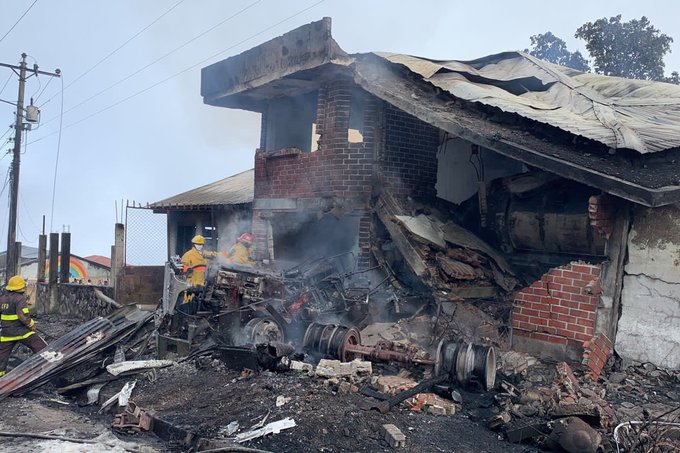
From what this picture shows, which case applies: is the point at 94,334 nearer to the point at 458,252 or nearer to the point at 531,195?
the point at 458,252

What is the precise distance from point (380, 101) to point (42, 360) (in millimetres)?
6692

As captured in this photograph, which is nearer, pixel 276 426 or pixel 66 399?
pixel 276 426

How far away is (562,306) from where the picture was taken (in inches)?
285

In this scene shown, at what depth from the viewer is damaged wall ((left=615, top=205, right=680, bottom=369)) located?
649 centimetres

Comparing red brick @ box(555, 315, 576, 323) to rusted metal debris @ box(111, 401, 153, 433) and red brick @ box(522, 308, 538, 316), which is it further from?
rusted metal debris @ box(111, 401, 153, 433)

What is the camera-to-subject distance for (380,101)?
9.58m

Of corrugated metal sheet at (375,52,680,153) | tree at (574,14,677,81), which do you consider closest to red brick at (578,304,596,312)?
corrugated metal sheet at (375,52,680,153)

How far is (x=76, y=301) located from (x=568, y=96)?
13.6 meters

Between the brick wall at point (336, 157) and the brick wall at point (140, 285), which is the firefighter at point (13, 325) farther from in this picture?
the brick wall at point (140, 285)

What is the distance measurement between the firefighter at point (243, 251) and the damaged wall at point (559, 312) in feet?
16.3

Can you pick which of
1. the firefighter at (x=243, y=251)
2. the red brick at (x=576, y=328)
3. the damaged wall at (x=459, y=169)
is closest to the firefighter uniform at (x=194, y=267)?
the firefighter at (x=243, y=251)

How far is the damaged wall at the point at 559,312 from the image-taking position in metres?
7.00

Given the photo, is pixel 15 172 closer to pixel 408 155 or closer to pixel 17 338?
pixel 17 338

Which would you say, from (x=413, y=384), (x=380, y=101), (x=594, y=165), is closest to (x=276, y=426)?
(x=413, y=384)
